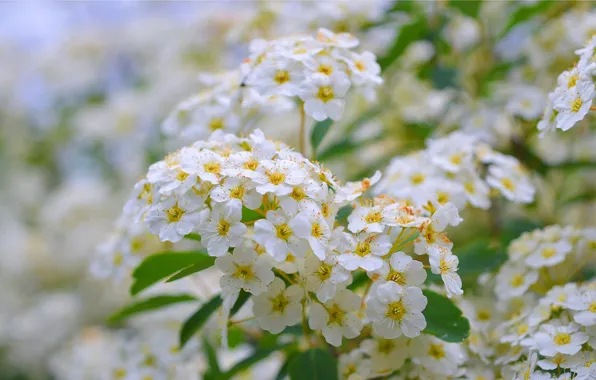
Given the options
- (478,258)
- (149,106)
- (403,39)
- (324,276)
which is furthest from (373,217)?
(149,106)

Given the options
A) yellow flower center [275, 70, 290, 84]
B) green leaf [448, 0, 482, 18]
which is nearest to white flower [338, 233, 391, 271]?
yellow flower center [275, 70, 290, 84]

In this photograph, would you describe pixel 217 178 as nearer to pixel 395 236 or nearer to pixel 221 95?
pixel 395 236

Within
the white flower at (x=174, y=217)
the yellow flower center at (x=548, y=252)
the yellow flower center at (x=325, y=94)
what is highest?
the yellow flower center at (x=325, y=94)

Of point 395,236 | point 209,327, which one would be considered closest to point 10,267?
point 209,327

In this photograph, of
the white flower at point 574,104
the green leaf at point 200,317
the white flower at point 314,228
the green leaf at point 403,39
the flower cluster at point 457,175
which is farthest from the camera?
the green leaf at point 403,39

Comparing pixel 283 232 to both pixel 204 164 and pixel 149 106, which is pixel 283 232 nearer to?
pixel 204 164

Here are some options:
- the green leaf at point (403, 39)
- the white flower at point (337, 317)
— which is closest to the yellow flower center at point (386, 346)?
the white flower at point (337, 317)

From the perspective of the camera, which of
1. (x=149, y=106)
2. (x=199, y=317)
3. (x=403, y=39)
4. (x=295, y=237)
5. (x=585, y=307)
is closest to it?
(x=295, y=237)

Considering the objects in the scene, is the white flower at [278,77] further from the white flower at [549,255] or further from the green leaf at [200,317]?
the white flower at [549,255]
